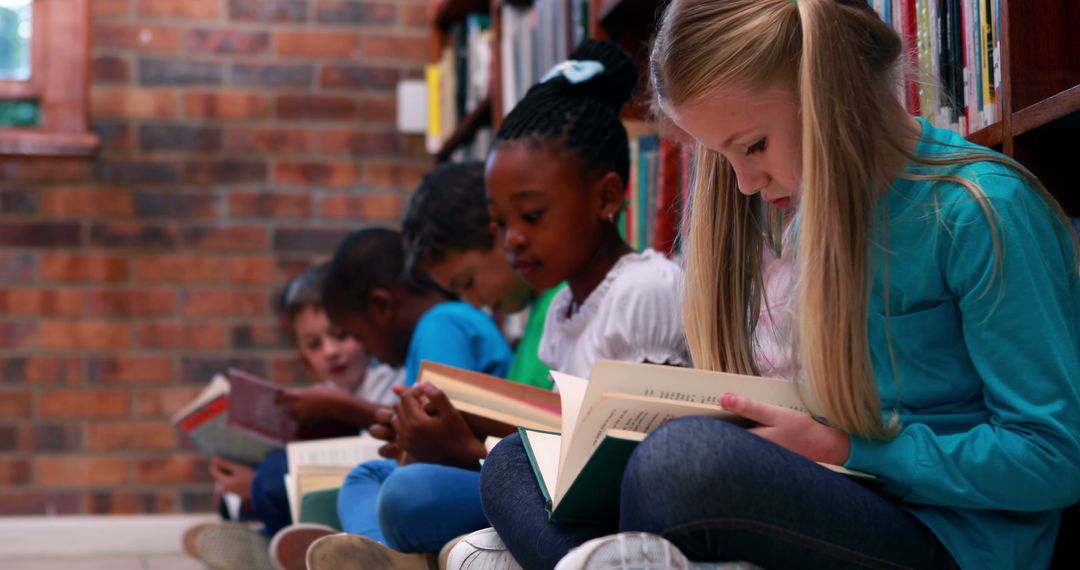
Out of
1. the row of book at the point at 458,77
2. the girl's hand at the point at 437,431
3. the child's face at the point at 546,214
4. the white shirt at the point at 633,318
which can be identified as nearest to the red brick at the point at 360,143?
the row of book at the point at 458,77

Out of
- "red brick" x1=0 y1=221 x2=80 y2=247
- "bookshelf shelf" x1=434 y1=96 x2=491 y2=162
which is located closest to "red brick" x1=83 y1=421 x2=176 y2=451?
"red brick" x1=0 y1=221 x2=80 y2=247

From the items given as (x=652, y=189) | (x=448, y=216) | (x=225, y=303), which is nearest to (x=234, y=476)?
(x=448, y=216)

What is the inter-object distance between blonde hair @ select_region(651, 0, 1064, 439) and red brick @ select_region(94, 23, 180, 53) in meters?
2.32

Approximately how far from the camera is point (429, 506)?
1.28m

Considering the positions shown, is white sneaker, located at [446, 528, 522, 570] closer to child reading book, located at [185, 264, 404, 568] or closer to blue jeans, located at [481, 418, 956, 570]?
blue jeans, located at [481, 418, 956, 570]

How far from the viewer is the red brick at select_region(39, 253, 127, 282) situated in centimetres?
298

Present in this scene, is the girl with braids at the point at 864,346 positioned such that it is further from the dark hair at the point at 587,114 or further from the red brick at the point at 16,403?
the red brick at the point at 16,403


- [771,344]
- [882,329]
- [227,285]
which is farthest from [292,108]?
[882,329]

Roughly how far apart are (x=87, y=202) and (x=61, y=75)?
0.33 m

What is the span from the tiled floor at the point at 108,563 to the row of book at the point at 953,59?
6.47ft

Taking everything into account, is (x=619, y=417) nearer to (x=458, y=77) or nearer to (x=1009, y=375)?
(x=1009, y=375)

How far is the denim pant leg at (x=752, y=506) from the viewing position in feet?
2.68

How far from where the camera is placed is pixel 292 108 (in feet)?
10.3

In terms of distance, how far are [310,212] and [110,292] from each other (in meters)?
0.55
